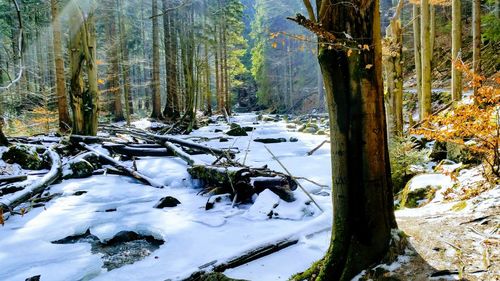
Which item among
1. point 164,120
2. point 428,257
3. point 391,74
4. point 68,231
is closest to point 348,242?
point 428,257

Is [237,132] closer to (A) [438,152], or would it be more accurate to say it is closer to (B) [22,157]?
(B) [22,157]

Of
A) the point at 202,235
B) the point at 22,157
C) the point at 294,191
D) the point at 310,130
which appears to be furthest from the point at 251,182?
the point at 310,130

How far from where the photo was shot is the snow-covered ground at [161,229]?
422cm

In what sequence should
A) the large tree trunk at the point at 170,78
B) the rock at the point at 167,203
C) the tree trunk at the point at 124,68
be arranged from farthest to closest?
1. the large tree trunk at the point at 170,78
2. the tree trunk at the point at 124,68
3. the rock at the point at 167,203

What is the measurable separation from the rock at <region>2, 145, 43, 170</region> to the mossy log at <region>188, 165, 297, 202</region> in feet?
16.6

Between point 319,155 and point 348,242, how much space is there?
9.88 metres

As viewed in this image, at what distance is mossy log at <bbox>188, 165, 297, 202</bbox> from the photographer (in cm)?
712

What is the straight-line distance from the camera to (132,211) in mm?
6887

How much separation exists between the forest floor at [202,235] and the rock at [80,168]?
27.8 inches

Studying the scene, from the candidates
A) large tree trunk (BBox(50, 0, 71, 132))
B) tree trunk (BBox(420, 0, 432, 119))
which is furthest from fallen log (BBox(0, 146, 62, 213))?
tree trunk (BBox(420, 0, 432, 119))

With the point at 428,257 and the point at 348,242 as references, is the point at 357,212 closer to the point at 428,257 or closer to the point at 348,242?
the point at 348,242

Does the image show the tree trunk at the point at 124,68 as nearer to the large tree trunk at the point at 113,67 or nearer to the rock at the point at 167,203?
the large tree trunk at the point at 113,67

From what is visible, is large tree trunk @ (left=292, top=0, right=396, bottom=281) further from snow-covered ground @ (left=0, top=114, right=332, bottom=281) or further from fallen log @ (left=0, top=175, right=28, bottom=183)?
fallen log @ (left=0, top=175, right=28, bottom=183)

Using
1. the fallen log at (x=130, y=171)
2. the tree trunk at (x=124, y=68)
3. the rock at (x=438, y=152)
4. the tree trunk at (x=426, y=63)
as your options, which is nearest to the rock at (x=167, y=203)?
the fallen log at (x=130, y=171)
